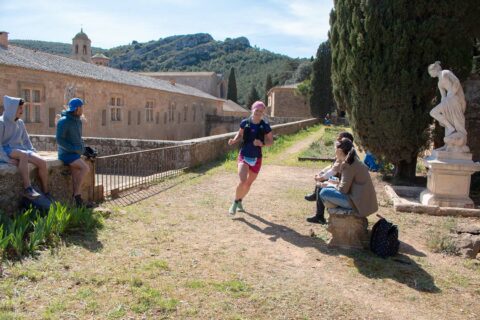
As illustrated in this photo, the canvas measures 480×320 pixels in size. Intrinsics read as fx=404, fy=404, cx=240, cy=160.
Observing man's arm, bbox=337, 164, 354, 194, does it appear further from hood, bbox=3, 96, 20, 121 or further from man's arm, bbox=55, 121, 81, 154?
hood, bbox=3, 96, 20, 121

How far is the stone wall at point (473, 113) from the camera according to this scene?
31.4 feet

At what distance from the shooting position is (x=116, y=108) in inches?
880

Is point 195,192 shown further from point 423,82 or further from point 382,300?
point 423,82

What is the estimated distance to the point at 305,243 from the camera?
5203mm

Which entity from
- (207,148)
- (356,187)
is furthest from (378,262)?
Answer: (207,148)

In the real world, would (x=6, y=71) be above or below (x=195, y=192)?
above

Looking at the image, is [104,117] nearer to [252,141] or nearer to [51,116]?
[51,116]

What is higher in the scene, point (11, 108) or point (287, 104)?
point (287, 104)

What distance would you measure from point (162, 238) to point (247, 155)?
6.40 feet

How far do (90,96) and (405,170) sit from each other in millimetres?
15525

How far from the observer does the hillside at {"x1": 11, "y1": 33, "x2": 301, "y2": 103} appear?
12291cm

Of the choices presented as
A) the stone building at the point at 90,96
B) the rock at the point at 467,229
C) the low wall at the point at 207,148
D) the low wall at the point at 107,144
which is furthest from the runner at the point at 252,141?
the stone building at the point at 90,96

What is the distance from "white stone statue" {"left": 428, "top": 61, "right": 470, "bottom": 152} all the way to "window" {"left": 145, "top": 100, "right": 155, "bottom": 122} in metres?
20.7

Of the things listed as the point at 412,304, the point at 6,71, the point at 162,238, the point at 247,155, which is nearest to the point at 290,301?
the point at 412,304
